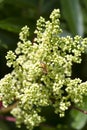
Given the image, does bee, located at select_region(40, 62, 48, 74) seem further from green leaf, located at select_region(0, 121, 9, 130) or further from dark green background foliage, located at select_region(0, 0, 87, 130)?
green leaf, located at select_region(0, 121, 9, 130)

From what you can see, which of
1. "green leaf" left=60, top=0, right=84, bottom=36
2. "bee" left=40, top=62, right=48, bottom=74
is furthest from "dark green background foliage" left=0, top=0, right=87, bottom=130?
"bee" left=40, top=62, right=48, bottom=74

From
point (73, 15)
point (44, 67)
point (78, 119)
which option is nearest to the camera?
point (44, 67)

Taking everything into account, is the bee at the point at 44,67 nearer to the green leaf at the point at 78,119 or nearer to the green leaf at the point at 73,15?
the green leaf at the point at 78,119

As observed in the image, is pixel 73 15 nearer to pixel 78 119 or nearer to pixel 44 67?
pixel 78 119

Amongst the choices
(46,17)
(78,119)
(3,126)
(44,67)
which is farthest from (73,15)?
(44,67)

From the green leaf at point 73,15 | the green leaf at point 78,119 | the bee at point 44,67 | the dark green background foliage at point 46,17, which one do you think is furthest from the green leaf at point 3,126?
the bee at point 44,67

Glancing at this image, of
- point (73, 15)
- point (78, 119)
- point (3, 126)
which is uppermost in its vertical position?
point (73, 15)

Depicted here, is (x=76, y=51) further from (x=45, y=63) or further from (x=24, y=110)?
(x=24, y=110)
